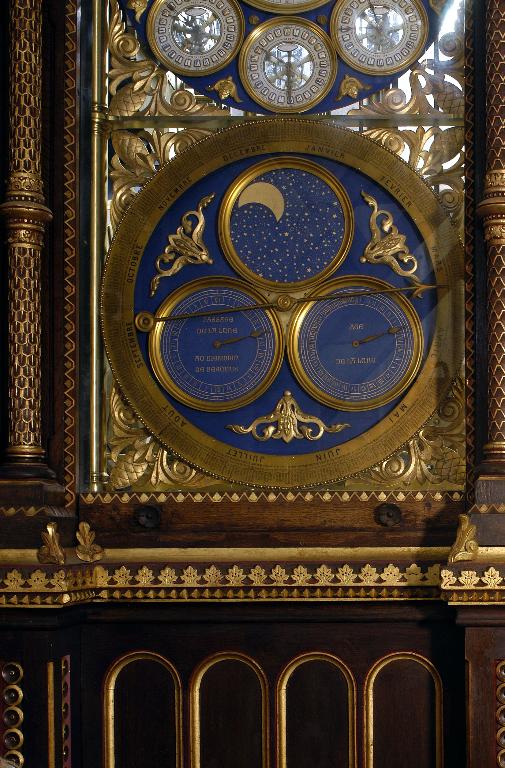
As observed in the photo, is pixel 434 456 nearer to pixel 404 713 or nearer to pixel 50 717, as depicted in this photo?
pixel 404 713

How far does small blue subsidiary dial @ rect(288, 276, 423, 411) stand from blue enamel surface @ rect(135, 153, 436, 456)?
0.18ft

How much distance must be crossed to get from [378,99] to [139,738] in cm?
367

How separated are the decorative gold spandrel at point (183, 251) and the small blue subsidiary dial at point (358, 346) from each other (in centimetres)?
63

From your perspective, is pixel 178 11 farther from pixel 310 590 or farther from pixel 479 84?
pixel 310 590

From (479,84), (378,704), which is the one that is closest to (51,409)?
(378,704)

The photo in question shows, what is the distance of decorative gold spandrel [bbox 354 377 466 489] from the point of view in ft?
25.7

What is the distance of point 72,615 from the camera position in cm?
757

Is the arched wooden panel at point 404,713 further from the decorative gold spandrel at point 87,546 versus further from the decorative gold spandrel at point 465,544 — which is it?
the decorative gold spandrel at point 87,546

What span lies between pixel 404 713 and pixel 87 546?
185 centimetres

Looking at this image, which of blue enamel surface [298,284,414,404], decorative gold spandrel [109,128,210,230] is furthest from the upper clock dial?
blue enamel surface [298,284,414,404]

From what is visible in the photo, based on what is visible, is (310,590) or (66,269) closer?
(310,590)

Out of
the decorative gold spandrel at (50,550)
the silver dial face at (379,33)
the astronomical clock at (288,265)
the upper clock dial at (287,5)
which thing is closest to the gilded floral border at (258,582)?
the decorative gold spandrel at (50,550)

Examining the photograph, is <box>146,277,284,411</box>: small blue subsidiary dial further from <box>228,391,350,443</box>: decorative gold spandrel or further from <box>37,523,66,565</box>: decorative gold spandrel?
<box>37,523,66,565</box>: decorative gold spandrel

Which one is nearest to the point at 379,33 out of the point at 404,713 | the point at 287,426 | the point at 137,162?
the point at 137,162
